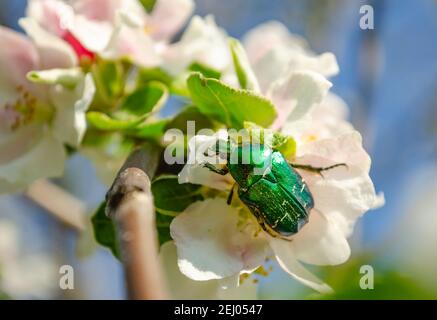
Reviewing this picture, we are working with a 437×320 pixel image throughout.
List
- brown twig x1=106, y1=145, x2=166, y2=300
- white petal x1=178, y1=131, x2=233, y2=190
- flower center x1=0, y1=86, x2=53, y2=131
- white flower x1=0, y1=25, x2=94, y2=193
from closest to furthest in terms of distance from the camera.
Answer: brown twig x1=106, y1=145, x2=166, y2=300 < white petal x1=178, y1=131, x2=233, y2=190 < white flower x1=0, y1=25, x2=94, y2=193 < flower center x1=0, y1=86, x2=53, y2=131

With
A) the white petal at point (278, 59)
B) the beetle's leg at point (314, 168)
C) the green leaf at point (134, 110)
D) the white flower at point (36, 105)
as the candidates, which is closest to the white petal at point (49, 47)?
the white flower at point (36, 105)

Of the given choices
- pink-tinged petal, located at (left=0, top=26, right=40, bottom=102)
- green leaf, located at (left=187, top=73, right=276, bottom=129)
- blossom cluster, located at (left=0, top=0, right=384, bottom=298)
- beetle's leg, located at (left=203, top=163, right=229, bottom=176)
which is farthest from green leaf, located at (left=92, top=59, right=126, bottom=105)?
beetle's leg, located at (left=203, top=163, right=229, bottom=176)

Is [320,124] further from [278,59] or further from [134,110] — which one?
[134,110]

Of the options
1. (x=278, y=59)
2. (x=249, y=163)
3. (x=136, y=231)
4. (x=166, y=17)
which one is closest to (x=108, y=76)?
(x=166, y=17)

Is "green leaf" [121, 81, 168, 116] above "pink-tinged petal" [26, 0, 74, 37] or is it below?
below

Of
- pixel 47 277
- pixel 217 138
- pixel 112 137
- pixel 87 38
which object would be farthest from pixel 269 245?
pixel 47 277

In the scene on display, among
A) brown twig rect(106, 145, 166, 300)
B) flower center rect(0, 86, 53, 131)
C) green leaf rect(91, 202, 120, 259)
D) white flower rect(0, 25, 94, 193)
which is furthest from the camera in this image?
flower center rect(0, 86, 53, 131)

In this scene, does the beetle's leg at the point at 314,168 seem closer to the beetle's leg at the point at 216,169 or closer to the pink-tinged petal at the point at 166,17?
the beetle's leg at the point at 216,169

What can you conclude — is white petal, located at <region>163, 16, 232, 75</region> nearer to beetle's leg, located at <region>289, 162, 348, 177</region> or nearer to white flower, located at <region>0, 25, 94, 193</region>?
white flower, located at <region>0, 25, 94, 193</region>
